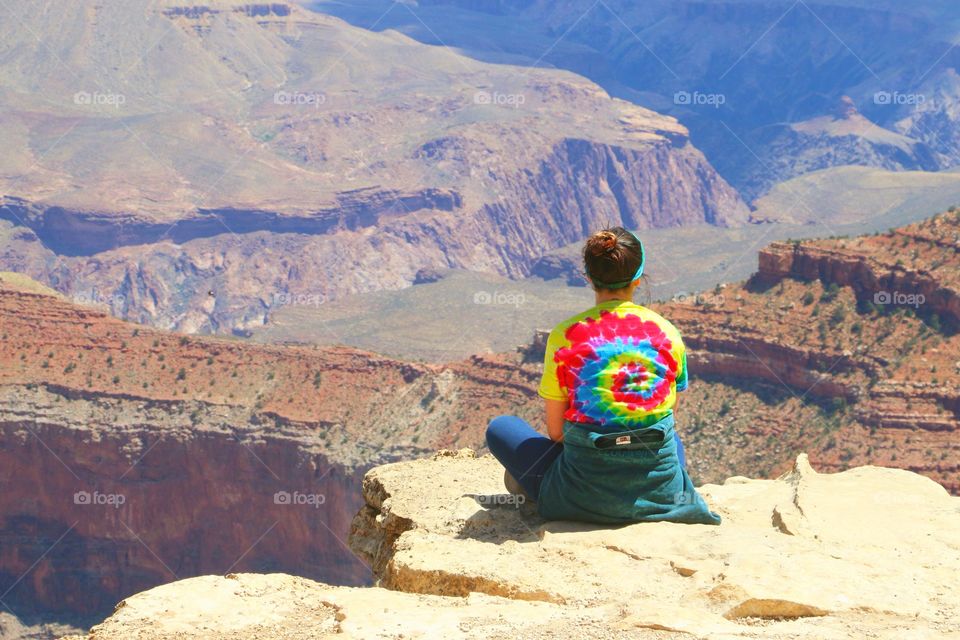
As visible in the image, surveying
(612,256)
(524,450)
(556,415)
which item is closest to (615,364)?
(556,415)

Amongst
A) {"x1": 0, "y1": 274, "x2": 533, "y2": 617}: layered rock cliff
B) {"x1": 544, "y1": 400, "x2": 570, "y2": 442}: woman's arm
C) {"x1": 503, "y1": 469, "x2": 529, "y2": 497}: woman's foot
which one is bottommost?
{"x1": 0, "y1": 274, "x2": 533, "y2": 617}: layered rock cliff

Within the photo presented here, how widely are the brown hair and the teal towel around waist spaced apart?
4.96ft

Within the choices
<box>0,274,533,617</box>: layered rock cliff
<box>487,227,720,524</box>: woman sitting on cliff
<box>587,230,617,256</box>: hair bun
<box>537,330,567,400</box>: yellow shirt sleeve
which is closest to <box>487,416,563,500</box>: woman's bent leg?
<box>487,227,720,524</box>: woman sitting on cliff

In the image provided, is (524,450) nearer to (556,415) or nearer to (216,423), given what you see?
(556,415)

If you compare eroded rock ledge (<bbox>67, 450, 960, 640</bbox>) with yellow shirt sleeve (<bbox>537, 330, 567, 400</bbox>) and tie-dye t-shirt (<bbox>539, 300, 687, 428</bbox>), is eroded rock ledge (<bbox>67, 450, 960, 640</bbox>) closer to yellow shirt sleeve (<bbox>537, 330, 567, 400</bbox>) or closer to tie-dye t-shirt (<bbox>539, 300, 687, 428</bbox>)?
tie-dye t-shirt (<bbox>539, 300, 687, 428</bbox>)

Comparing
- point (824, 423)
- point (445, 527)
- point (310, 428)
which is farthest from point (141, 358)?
point (445, 527)

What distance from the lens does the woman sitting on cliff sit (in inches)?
622

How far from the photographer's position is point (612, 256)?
15.7 m

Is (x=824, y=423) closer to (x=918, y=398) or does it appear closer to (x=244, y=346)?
(x=918, y=398)

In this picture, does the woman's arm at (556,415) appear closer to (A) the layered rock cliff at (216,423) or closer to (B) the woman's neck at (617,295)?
(B) the woman's neck at (617,295)

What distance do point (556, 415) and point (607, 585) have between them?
2239 mm

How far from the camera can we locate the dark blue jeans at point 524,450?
664 inches

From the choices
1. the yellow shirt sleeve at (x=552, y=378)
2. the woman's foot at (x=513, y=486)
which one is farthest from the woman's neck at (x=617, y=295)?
the woman's foot at (x=513, y=486)

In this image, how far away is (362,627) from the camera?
1323 centimetres
